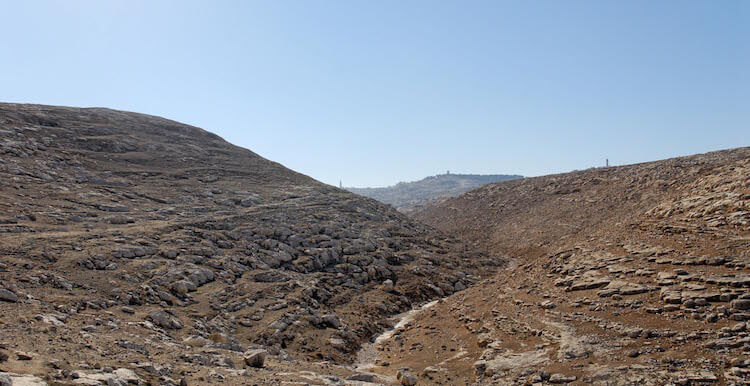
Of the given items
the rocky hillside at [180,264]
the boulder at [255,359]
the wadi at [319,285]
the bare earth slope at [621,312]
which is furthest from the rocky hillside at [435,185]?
the boulder at [255,359]

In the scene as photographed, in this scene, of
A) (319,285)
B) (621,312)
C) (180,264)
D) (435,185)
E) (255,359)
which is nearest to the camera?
(255,359)

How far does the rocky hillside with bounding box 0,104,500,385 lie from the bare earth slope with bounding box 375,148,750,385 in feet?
9.84

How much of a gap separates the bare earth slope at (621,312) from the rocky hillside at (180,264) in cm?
300

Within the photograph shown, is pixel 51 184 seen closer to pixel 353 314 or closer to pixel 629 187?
pixel 353 314

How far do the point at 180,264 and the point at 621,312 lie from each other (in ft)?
47.1

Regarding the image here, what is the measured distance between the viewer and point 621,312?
1171 cm

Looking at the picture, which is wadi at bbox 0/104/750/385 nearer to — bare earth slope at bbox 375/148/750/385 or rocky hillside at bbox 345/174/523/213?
bare earth slope at bbox 375/148/750/385

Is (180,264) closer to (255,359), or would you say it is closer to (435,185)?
(255,359)

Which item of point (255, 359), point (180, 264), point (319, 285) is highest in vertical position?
point (180, 264)

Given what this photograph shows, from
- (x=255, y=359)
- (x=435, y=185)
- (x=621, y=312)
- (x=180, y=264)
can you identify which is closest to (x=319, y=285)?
(x=180, y=264)

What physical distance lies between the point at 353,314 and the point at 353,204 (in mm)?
15476

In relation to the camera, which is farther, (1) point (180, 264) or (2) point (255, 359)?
(1) point (180, 264)

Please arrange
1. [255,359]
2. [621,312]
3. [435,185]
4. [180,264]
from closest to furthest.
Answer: [255,359] → [621,312] → [180,264] → [435,185]

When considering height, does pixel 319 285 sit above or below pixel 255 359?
above
